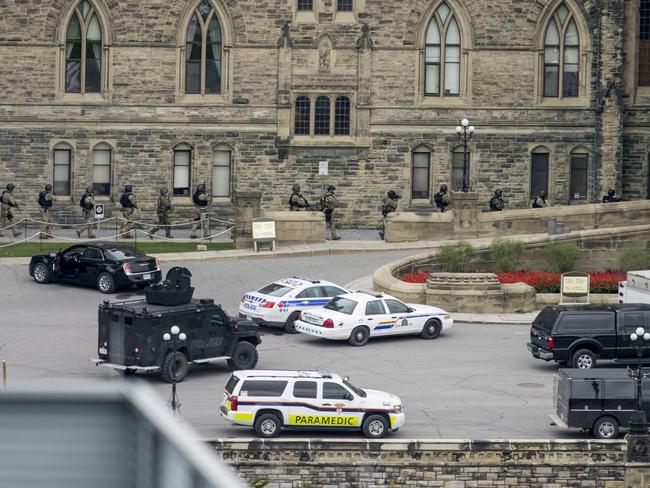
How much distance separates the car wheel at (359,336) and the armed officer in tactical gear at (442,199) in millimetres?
16683

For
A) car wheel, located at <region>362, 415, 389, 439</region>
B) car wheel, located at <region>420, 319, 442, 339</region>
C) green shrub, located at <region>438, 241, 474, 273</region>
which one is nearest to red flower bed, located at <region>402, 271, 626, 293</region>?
green shrub, located at <region>438, 241, 474, 273</region>

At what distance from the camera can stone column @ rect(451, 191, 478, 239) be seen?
43062mm

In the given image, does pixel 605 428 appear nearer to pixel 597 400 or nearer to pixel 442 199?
pixel 597 400

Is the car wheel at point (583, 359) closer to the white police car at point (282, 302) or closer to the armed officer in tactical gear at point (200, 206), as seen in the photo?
the white police car at point (282, 302)

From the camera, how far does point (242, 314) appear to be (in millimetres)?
31938

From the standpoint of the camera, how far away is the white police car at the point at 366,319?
30359 millimetres

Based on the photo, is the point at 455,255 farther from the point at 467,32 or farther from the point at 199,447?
the point at 199,447

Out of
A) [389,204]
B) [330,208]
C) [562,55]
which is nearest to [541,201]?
[389,204]

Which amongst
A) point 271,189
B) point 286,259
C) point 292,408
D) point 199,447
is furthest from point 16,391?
point 271,189

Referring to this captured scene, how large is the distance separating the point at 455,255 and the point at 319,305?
7170 mm

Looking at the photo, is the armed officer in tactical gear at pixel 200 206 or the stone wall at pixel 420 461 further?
the armed officer in tactical gear at pixel 200 206

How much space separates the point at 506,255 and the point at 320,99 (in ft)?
43.5

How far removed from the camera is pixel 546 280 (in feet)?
122

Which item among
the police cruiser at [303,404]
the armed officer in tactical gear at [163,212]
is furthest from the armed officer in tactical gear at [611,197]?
the police cruiser at [303,404]
